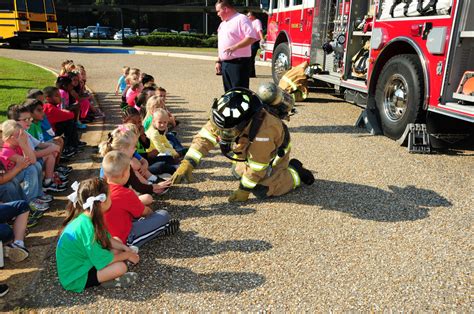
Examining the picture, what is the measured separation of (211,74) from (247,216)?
443 inches

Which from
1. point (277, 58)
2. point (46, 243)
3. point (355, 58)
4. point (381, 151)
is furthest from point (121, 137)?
point (277, 58)

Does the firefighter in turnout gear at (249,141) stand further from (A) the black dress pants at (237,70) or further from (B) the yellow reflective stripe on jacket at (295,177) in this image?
(A) the black dress pants at (237,70)

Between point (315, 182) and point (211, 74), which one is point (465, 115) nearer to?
point (315, 182)

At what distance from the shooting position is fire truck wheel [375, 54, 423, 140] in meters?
5.59

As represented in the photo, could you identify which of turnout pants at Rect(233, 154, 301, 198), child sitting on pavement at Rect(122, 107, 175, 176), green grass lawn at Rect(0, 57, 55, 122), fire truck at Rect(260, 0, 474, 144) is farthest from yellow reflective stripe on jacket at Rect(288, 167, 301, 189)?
green grass lawn at Rect(0, 57, 55, 122)

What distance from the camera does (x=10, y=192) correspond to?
3.46m

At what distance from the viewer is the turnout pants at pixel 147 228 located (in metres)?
3.27

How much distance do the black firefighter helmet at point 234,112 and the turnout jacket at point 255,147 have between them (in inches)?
4.8

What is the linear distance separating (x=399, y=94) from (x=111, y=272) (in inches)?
192

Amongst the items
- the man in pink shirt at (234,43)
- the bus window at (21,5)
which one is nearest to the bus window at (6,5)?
the bus window at (21,5)

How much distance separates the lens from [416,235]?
3.54 m

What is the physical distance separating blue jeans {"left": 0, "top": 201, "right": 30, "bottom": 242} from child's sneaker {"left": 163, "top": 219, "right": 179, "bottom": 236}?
1090mm

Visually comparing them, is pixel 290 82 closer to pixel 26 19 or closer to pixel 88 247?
pixel 88 247

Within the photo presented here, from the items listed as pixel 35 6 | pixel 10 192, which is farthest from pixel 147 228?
pixel 35 6
